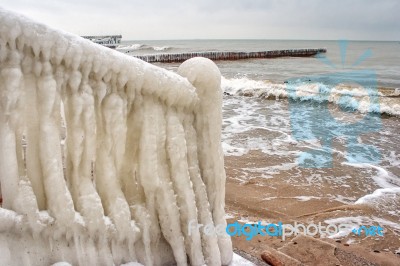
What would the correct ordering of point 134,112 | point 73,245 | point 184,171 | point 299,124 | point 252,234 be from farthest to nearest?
point 299,124 → point 252,234 → point 184,171 → point 134,112 → point 73,245

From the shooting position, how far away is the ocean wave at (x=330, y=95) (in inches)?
871

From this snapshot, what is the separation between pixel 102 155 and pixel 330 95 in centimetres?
2406

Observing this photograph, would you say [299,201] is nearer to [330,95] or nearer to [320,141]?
[320,141]

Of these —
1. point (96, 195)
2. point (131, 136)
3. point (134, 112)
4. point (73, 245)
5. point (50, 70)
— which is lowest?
point (73, 245)

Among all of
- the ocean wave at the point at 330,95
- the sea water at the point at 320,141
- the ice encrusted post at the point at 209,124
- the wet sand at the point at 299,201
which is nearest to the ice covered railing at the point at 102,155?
the ice encrusted post at the point at 209,124

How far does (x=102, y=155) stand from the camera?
254 cm

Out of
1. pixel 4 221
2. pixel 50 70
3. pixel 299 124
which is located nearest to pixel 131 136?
pixel 50 70

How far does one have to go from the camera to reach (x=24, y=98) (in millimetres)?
2133

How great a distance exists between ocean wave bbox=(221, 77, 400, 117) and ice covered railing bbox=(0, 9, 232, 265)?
20185 mm

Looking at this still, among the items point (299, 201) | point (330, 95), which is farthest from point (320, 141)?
point (330, 95)

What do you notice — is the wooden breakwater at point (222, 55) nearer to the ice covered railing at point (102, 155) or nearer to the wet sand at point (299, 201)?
the wet sand at point (299, 201)

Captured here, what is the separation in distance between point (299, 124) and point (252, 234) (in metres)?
11.5

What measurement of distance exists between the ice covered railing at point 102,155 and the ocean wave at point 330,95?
66.2ft

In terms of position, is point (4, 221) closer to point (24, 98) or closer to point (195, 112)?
point (24, 98)
